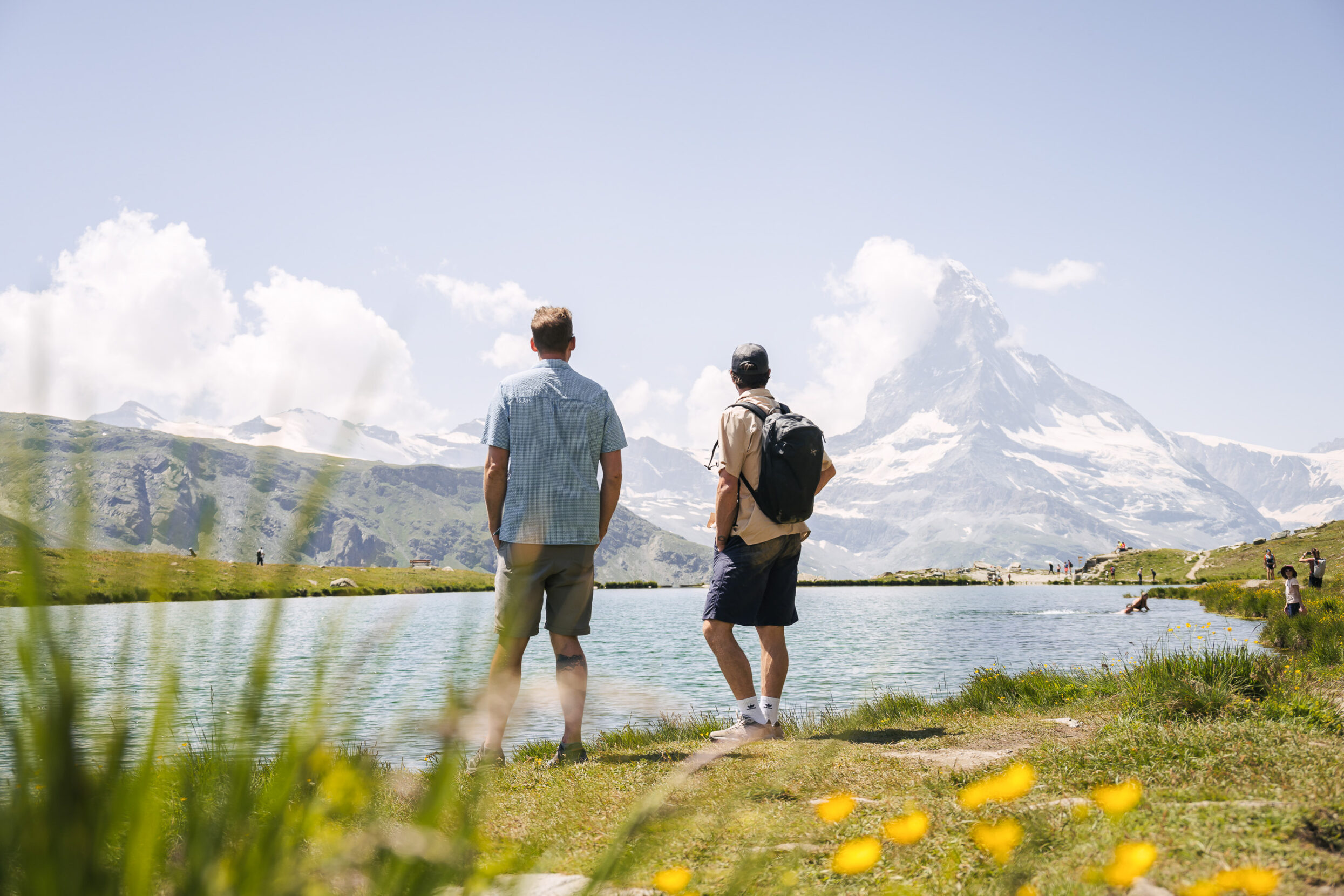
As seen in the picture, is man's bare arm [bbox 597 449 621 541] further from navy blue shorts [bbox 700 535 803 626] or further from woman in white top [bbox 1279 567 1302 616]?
woman in white top [bbox 1279 567 1302 616]

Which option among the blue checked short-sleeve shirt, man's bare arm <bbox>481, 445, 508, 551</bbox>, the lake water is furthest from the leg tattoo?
man's bare arm <bbox>481, 445, 508, 551</bbox>

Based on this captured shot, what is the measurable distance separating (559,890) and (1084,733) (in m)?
4.00

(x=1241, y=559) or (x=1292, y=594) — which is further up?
(x=1292, y=594)

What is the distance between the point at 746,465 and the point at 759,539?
55cm

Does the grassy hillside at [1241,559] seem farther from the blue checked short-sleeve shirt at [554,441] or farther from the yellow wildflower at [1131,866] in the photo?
the yellow wildflower at [1131,866]

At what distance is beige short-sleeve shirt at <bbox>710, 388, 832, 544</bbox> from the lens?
604 cm

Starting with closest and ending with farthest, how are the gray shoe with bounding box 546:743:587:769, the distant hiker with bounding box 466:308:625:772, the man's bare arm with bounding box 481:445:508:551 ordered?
1. the gray shoe with bounding box 546:743:587:769
2. the distant hiker with bounding box 466:308:625:772
3. the man's bare arm with bounding box 481:445:508:551

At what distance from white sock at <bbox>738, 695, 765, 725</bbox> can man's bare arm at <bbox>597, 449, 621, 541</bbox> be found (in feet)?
5.24

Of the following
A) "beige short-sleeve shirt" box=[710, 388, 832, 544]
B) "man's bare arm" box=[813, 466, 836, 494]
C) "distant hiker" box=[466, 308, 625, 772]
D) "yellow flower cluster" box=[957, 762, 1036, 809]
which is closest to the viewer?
"yellow flower cluster" box=[957, 762, 1036, 809]

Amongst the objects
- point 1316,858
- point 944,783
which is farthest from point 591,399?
point 1316,858

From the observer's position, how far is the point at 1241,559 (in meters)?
94.4

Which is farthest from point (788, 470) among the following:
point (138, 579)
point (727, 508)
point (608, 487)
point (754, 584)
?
point (138, 579)

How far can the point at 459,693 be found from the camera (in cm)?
100

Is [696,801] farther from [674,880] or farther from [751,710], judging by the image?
[751,710]
